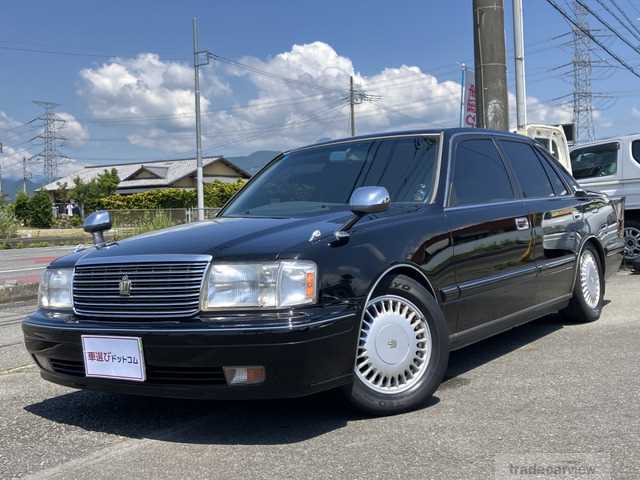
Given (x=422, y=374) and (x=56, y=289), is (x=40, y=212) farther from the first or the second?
(x=422, y=374)

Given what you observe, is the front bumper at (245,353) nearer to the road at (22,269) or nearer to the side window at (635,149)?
the side window at (635,149)

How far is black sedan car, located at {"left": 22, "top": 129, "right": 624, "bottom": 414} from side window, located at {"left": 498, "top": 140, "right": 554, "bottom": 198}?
0.25 metres

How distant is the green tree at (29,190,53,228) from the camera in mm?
42594

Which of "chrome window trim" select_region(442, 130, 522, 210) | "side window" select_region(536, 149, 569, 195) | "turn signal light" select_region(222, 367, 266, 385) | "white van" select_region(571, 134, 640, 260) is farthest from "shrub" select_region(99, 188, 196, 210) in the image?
"turn signal light" select_region(222, 367, 266, 385)

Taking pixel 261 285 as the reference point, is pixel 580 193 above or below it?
above

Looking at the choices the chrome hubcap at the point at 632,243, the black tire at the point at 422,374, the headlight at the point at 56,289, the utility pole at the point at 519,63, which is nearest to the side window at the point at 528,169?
the black tire at the point at 422,374

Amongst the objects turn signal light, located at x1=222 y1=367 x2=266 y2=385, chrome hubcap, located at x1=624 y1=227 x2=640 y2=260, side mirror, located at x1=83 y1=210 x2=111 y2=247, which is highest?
side mirror, located at x1=83 y1=210 x2=111 y2=247

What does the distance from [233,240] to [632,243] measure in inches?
300

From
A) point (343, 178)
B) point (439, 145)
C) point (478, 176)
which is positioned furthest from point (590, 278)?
point (343, 178)

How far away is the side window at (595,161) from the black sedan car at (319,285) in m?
5.60

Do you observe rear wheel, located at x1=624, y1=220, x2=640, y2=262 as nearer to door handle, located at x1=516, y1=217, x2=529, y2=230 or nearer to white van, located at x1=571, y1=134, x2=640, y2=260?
white van, located at x1=571, y1=134, x2=640, y2=260

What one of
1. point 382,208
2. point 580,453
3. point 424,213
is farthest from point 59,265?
point 580,453

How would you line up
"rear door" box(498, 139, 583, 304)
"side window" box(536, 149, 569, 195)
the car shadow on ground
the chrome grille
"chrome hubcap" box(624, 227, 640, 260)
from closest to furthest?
1. the chrome grille
2. the car shadow on ground
3. "rear door" box(498, 139, 583, 304)
4. "side window" box(536, 149, 569, 195)
5. "chrome hubcap" box(624, 227, 640, 260)

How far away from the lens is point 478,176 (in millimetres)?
4555
